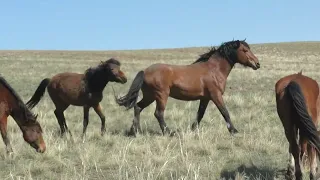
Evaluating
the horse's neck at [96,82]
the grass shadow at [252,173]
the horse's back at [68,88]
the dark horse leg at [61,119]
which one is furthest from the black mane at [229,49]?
the grass shadow at [252,173]

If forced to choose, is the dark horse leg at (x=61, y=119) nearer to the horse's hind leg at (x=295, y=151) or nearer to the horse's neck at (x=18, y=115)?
the horse's neck at (x=18, y=115)

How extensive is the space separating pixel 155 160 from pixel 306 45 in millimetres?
89934

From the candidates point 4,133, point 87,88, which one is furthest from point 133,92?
point 4,133

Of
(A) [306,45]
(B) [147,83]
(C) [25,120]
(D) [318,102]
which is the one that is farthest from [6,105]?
(A) [306,45]

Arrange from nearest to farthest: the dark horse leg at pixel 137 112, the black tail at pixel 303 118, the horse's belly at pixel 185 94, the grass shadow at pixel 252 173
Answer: the black tail at pixel 303 118 → the grass shadow at pixel 252 173 → the dark horse leg at pixel 137 112 → the horse's belly at pixel 185 94

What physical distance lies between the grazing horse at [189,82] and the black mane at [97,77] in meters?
0.53

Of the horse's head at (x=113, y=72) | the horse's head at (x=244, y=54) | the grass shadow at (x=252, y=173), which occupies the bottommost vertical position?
the grass shadow at (x=252, y=173)

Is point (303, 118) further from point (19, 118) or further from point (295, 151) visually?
point (19, 118)

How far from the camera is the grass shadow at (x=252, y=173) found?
20.0 feet

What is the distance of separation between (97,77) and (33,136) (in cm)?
293

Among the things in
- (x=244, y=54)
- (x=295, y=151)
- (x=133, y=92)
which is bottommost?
(x=295, y=151)

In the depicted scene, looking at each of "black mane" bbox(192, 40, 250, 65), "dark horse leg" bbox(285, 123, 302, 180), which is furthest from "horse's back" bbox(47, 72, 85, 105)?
"dark horse leg" bbox(285, 123, 302, 180)

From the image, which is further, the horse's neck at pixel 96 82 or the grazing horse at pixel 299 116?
the horse's neck at pixel 96 82

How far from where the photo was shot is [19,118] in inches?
299
